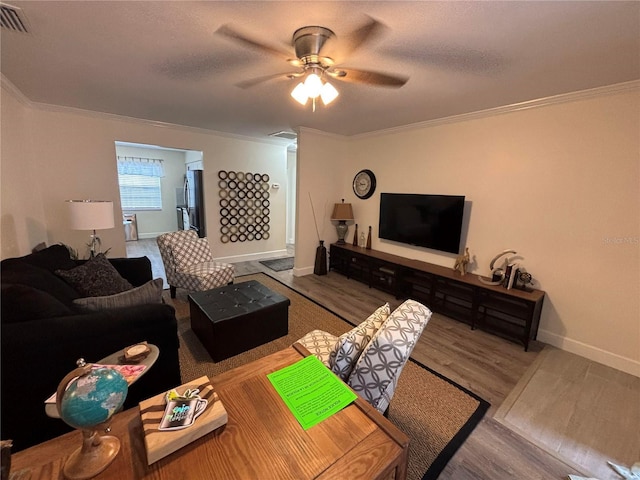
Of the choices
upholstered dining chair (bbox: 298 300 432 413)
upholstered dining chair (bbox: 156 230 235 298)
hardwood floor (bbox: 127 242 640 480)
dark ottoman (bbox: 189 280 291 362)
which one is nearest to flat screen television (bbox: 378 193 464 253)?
hardwood floor (bbox: 127 242 640 480)

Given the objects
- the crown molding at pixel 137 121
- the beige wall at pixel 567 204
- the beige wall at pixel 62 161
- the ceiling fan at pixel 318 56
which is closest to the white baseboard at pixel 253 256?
the beige wall at pixel 62 161

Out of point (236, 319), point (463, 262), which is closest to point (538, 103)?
point (463, 262)

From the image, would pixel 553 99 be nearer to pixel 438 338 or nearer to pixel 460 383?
pixel 438 338

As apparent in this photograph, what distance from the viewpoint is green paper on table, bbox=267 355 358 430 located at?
1.00m

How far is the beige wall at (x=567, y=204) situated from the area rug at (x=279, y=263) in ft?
9.99

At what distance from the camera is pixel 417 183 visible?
12.3 ft

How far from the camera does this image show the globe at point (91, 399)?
707 mm

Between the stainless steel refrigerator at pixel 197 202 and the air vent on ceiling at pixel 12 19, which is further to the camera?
the stainless steel refrigerator at pixel 197 202

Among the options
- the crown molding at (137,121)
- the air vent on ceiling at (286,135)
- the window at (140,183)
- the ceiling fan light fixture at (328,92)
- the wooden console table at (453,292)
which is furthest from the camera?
the window at (140,183)

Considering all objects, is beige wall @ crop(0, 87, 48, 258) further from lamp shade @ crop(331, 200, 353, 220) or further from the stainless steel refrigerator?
lamp shade @ crop(331, 200, 353, 220)

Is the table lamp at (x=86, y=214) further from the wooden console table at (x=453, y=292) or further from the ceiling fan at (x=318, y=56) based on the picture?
the wooden console table at (x=453, y=292)

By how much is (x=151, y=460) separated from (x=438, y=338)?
261 centimetres

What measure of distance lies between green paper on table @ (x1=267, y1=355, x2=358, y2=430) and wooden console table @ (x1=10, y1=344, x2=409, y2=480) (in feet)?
0.09

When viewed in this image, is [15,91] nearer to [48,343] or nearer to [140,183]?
[48,343]
